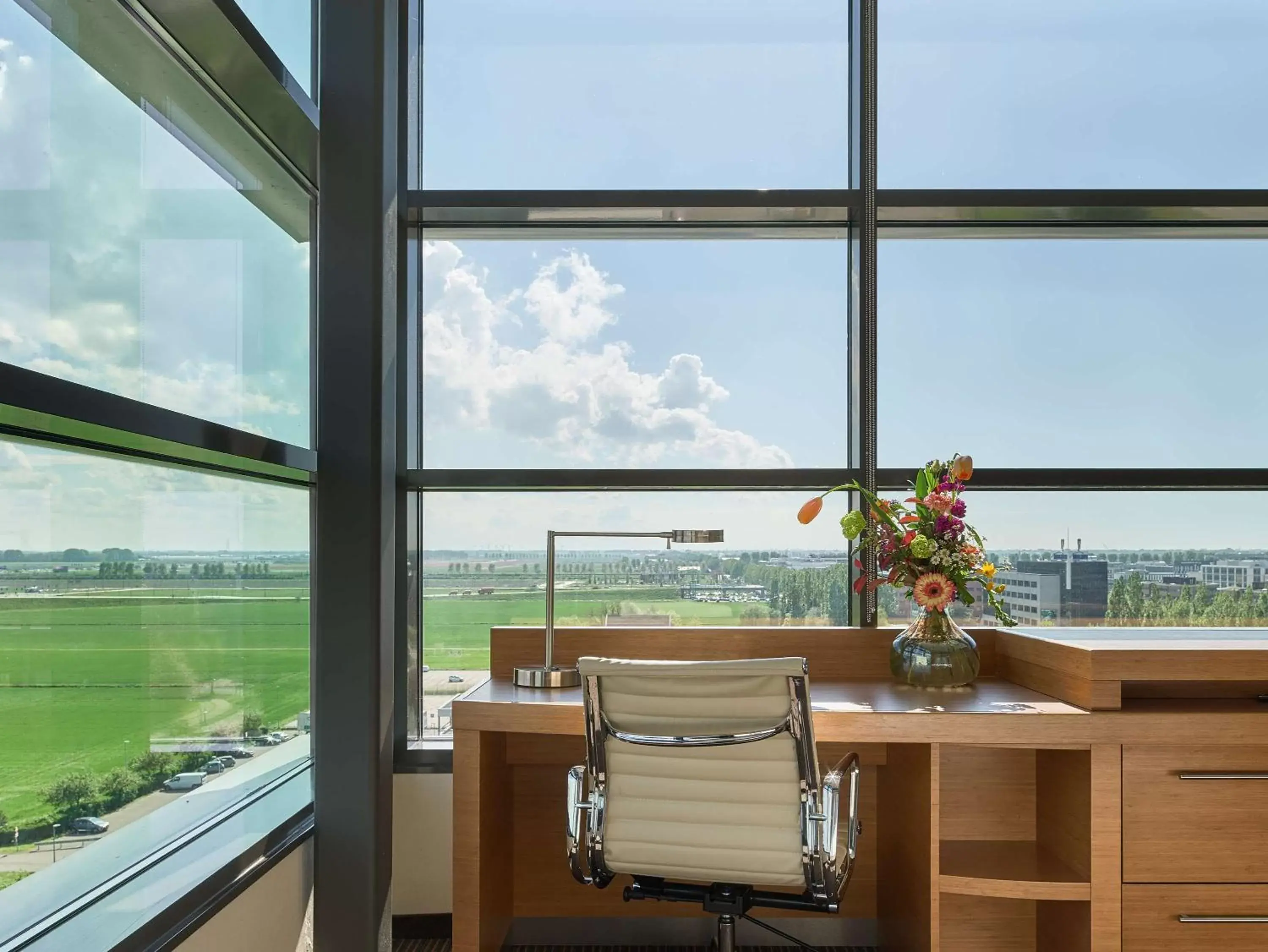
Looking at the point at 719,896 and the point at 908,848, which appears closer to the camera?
the point at 719,896

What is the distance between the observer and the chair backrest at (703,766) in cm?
178

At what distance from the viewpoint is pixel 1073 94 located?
2811 millimetres

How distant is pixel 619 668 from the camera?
181cm

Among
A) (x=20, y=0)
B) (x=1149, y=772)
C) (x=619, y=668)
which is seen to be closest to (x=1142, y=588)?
(x=1149, y=772)

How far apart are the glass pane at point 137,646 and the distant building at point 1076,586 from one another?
206 centimetres

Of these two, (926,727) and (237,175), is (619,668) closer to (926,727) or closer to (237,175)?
(926,727)

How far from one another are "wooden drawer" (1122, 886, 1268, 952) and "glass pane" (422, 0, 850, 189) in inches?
81.3

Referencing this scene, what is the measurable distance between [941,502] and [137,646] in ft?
5.76

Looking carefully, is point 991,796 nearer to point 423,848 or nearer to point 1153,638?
point 1153,638

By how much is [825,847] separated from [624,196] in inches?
71.9

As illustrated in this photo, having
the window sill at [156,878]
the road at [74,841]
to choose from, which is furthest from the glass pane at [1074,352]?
the road at [74,841]

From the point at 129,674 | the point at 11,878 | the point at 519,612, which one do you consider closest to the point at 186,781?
the point at 129,674

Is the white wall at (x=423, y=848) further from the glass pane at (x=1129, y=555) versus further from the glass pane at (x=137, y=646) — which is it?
the glass pane at (x=1129, y=555)

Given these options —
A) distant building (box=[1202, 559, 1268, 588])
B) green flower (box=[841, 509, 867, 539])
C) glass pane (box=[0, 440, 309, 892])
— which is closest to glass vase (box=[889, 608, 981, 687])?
green flower (box=[841, 509, 867, 539])
